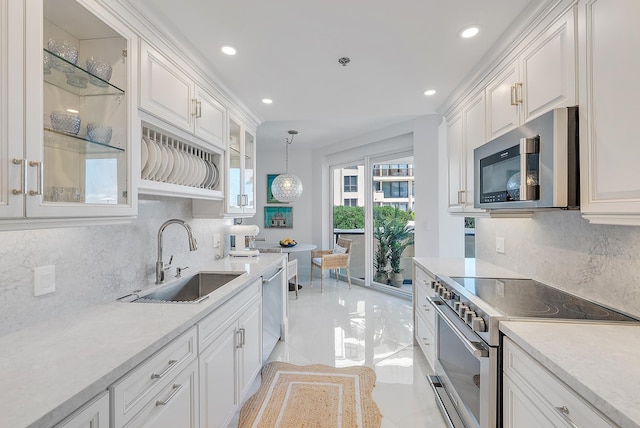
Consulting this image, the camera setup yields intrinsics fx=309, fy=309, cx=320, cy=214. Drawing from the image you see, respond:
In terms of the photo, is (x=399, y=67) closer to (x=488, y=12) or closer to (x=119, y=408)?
(x=488, y=12)

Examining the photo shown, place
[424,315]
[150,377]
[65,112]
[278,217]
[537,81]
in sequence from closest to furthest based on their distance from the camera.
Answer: [150,377], [65,112], [537,81], [424,315], [278,217]

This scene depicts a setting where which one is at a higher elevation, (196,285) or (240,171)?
(240,171)

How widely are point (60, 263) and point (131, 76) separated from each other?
36.1 inches

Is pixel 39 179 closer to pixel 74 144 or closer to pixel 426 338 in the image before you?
pixel 74 144

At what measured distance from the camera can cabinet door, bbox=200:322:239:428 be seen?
1.49 metres

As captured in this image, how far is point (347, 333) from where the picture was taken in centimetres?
335

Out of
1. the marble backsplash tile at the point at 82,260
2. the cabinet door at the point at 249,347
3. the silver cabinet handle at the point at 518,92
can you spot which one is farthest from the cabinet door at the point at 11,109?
the silver cabinet handle at the point at 518,92

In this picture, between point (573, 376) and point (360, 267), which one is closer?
point (573, 376)

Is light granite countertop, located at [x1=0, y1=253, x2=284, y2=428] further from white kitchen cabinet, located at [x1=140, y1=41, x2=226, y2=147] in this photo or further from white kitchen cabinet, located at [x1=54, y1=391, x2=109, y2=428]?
white kitchen cabinet, located at [x1=140, y1=41, x2=226, y2=147]

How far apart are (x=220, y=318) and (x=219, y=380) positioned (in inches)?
12.6

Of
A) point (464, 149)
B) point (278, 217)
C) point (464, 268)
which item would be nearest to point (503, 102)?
point (464, 149)

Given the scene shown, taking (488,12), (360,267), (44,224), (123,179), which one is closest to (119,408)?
(44,224)

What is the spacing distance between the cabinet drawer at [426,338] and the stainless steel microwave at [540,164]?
1157 mm

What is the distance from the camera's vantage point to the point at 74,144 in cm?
124
